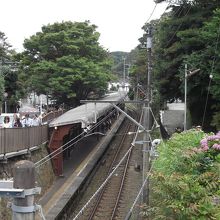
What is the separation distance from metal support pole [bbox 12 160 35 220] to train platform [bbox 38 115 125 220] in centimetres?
1138

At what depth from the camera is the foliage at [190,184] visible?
18.9 ft

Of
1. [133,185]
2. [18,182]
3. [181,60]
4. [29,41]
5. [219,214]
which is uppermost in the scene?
[29,41]

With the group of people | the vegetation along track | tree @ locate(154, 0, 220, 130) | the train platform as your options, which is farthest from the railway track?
tree @ locate(154, 0, 220, 130)

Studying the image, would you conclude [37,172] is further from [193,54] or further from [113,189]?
[193,54]

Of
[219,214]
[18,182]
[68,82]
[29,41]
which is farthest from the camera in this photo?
[29,41]

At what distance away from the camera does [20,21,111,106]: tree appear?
3491 cm

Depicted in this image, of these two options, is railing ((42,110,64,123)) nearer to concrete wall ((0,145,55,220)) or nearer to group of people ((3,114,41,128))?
group of people ((3,114,41,128))

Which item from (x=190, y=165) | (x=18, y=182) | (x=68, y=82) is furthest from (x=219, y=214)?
(x=68, y=82)

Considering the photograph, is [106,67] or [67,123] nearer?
[67,123]

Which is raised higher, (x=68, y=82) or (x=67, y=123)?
(x=68, y=82)

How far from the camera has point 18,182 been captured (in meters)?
3.48

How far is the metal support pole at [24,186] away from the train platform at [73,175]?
11.4 metres

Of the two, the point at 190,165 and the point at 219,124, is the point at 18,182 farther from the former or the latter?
the point at 219,124

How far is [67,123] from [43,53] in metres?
15.3
